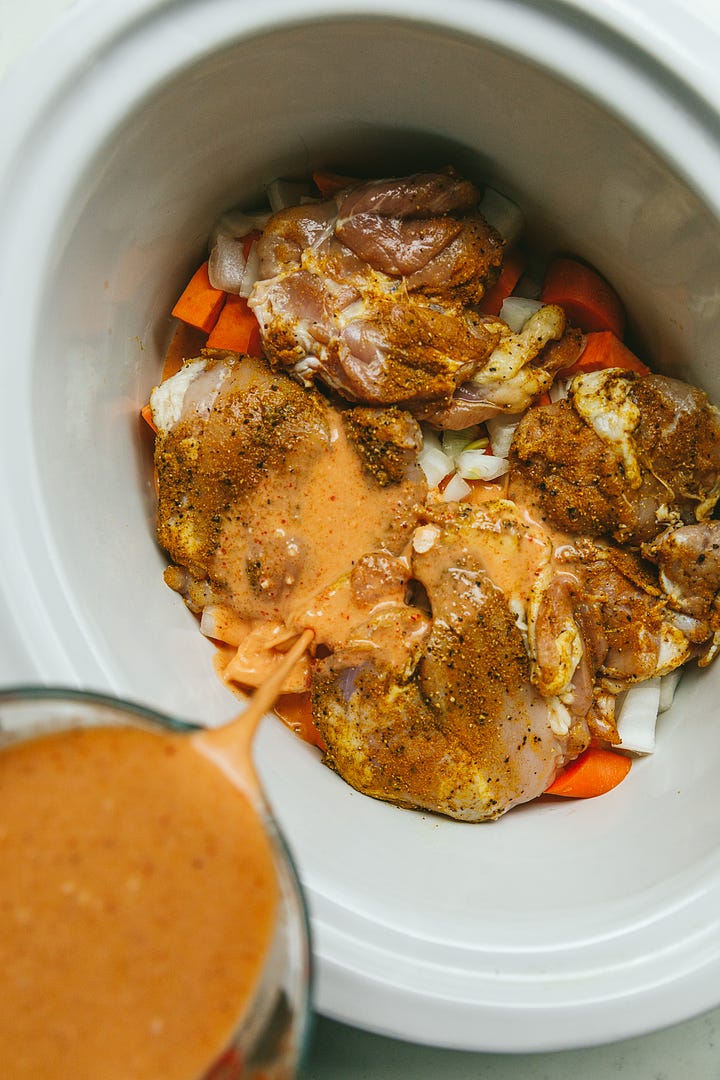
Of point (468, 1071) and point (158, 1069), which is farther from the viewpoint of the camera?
point (468, 1071)

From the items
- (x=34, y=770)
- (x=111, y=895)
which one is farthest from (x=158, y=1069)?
(x=34, y=770)

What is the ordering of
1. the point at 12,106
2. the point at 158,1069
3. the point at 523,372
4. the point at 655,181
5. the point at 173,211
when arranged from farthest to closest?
1. the point at 523,372
2. the point at 173,211
3. the point at 655,181
4. the point at 12,106
5. the point at 158,1069

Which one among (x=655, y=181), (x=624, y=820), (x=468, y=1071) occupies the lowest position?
(x=468, y=1071)

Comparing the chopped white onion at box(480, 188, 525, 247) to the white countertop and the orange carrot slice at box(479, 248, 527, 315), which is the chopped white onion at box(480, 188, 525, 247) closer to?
the orange carrot slice at box(479, 248, 527, 315)

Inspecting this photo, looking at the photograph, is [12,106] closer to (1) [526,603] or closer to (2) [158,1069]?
(1) [526,603]

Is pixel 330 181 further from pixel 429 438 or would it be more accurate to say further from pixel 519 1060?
pixel 519 1060
